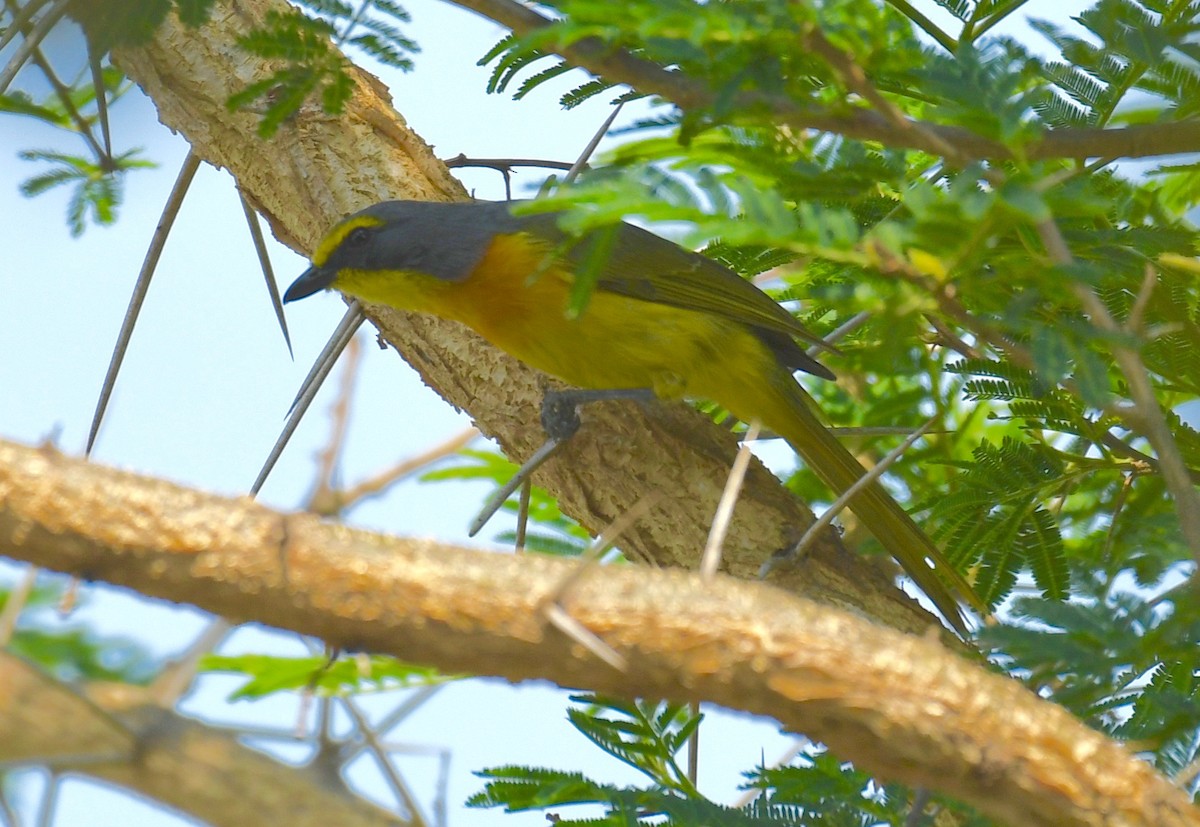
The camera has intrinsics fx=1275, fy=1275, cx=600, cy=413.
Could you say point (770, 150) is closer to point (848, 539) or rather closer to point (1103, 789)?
point (1103, 789)

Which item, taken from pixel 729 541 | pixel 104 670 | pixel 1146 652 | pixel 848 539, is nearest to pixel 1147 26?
pixel 1146 652

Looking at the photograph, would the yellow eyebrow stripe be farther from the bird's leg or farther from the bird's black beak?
the bird's leg

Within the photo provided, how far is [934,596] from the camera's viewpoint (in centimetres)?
404

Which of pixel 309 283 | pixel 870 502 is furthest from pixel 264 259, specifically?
pixel 870 502

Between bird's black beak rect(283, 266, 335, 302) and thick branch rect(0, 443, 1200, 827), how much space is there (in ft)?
8.62

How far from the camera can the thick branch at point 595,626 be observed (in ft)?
6.30

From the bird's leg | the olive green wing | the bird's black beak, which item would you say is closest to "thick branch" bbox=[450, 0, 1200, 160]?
the bird's leg

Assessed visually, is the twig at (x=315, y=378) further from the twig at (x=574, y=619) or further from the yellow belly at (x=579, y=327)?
the twig at (x=574, y=619)

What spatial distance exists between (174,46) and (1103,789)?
3693mm

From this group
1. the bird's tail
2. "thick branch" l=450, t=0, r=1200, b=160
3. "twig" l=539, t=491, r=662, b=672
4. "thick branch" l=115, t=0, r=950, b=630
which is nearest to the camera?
"twig" l=539, t=491, r=662, b=672

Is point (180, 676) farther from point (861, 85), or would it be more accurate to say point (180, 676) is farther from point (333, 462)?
point (861, 85)

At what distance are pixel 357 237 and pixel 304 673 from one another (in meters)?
1.53

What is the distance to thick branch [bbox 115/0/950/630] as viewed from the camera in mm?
3834

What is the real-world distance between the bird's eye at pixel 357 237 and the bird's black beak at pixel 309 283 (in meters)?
0.19
